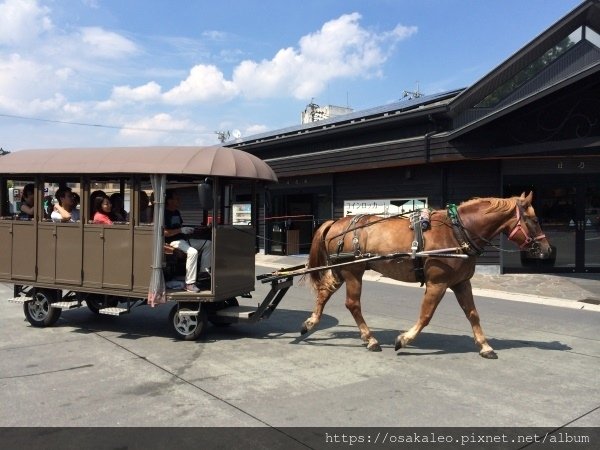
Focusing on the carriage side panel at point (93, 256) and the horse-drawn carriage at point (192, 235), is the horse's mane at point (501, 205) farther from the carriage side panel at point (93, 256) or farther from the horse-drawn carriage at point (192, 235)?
the carriage side panel at point (93, 256)

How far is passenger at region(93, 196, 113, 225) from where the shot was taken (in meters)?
7.36

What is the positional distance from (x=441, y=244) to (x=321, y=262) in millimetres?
1757

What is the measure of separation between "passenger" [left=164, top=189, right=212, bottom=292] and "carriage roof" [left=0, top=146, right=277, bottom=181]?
35.2 inches

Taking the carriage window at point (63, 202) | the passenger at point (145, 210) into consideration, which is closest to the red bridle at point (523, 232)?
the passenger at point (145, 210)

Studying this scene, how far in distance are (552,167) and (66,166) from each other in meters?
12.3

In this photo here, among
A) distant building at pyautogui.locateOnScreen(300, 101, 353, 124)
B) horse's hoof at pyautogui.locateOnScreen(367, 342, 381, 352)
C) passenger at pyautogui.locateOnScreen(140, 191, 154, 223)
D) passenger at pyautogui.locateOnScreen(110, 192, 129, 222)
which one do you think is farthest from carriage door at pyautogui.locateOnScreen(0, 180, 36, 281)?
distant building at pyautogui.locateOnScreen(300, 101, 353, 124)

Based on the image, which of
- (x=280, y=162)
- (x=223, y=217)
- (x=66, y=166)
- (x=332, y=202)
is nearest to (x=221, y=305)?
(x=223, y=217)

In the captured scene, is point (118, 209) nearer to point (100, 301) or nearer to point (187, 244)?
point (100, 301)

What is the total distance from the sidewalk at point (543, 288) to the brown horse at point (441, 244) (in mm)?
5225

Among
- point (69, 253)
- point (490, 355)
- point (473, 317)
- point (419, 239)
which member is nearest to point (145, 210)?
point (69, 253)

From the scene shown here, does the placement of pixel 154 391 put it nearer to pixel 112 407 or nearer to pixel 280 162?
pixel 112 407

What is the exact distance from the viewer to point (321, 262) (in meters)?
7.32

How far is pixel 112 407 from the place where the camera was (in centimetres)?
458

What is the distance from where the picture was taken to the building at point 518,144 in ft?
43.6
